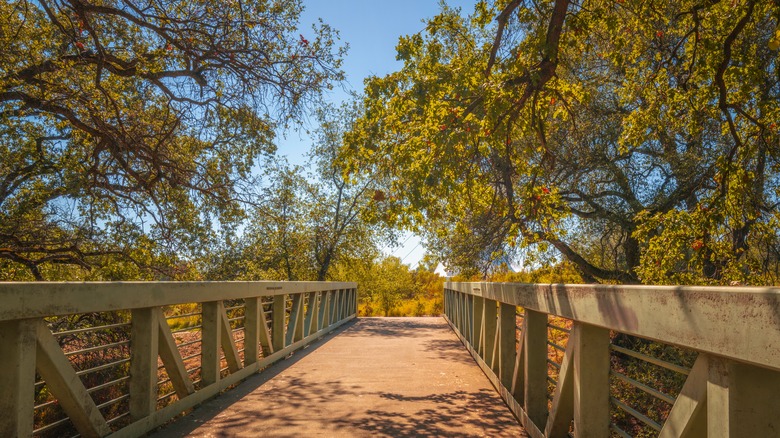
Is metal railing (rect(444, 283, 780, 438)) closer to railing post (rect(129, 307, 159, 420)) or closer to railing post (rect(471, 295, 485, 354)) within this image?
railing post (rect(129, 307, 159, 420))

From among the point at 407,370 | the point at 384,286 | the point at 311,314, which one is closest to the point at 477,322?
the point at 407,370

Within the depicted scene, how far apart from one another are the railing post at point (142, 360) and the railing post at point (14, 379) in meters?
1.24

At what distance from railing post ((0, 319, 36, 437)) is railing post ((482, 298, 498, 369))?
16.8ft

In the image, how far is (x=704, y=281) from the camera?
755cm

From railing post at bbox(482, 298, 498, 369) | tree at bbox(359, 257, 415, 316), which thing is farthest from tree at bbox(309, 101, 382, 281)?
railing post at bbox(482, 298, 498, 369)

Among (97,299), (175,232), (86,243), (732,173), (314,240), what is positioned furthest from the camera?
(314,240)

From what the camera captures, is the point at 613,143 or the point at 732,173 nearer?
the point at 732,173

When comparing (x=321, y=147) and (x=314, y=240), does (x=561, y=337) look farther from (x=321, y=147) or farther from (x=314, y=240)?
(x=321, y=147)

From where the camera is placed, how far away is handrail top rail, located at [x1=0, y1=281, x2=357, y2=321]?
2834mm

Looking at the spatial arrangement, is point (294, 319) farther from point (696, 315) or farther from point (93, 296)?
point (696, 315)

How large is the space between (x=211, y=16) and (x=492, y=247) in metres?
7.52

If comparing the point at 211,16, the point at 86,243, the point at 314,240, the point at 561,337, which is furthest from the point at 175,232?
the point at 314,240

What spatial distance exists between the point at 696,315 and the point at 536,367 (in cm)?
256

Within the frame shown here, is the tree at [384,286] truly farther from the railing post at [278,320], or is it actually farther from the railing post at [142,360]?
the railing post at [142,360]
